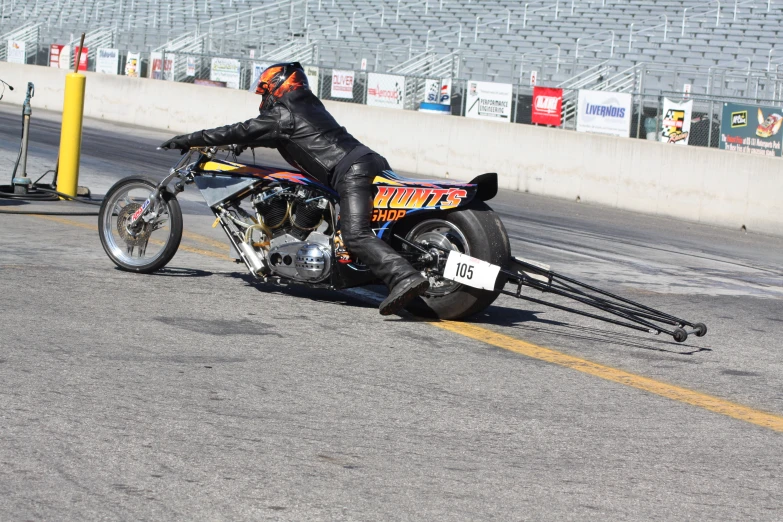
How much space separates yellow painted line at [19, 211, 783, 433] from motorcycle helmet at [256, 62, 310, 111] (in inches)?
74.4

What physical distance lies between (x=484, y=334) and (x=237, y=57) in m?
23.2

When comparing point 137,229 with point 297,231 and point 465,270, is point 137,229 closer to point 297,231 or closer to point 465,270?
point 297,231

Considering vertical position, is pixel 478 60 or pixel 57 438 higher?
pixel 478 60

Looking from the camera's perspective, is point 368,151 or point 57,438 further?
point 368,151

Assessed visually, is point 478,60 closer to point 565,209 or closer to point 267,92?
point 565,209

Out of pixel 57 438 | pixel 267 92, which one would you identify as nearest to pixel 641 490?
pixel 57 438

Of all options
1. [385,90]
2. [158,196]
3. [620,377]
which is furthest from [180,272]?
[385,90]

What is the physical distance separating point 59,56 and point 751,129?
2303 cm

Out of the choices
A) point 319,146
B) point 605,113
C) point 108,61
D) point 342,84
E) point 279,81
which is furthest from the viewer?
point 108,61

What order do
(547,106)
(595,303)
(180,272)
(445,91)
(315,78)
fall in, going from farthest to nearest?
(315,78) < (445,91) < (547,106) < (180,272) < (595,303)

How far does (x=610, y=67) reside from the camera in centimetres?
2566

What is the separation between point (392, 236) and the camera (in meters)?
7.52

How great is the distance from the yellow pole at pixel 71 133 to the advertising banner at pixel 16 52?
25737mm

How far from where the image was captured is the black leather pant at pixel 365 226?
23.3 feet
